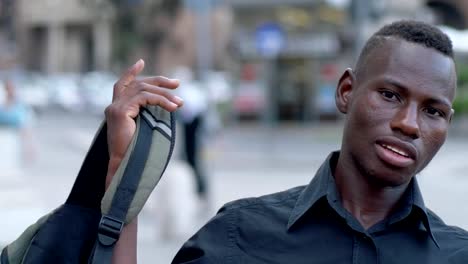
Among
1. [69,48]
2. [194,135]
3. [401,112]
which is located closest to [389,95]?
[401,112]

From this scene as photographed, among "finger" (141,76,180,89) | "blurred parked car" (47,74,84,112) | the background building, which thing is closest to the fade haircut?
"finger" (141,76,180,89)

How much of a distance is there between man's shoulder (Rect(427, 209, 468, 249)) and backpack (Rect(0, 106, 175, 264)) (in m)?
0.60

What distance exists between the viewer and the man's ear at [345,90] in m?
2.28

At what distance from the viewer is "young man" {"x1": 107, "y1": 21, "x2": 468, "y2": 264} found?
210 centimetres

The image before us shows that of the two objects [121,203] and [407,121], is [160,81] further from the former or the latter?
[407,121]

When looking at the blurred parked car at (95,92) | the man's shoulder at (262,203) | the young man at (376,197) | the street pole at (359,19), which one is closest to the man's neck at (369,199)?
the young man at (376,197)

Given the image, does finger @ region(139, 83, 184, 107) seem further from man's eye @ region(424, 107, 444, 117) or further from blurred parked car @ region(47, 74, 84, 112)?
blurred parked car @ region(47, 74, 84, 112)

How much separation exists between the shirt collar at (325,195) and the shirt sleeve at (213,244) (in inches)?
5.0

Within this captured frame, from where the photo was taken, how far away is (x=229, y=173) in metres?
18.1

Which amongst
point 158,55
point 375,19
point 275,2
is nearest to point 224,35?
point 275,2

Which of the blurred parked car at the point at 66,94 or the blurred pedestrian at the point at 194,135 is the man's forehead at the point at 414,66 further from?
the blurred parked car at the point at 66,94

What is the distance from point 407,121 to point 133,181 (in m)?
0.57

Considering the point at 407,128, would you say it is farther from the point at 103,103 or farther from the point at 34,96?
the point at 34,96

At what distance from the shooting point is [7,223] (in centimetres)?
773
